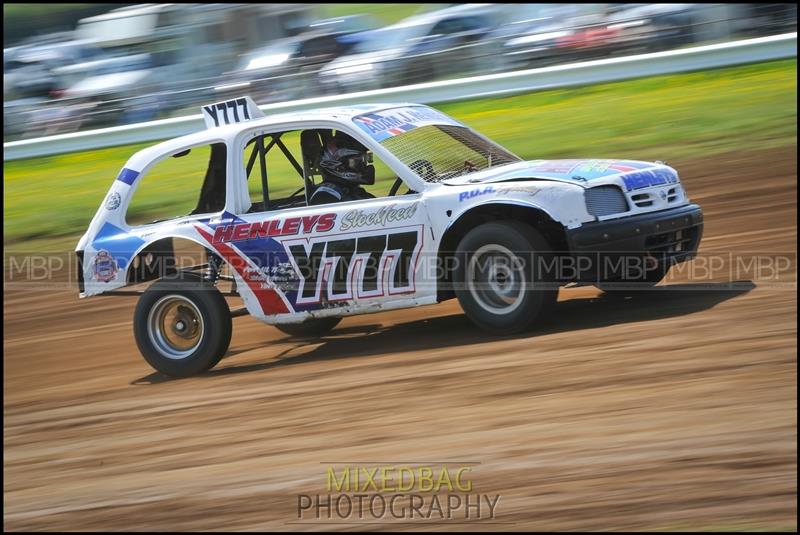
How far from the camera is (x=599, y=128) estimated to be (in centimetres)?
1301

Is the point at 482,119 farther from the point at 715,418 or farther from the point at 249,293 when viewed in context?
the point at 715,418

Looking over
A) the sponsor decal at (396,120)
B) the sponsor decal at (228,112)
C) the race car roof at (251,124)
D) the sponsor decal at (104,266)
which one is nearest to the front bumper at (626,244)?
the sponsor decal at (396,120)

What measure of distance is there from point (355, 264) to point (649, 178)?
1.97 meters

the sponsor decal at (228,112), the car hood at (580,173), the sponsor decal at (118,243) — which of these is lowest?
the sponsor decal at (118,243)

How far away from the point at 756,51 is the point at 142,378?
915 cm

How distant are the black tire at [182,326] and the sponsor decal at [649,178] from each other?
9.48 feet

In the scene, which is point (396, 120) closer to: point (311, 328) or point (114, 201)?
point (311, 328)

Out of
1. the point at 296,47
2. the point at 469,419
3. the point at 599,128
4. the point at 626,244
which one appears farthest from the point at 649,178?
the point at 296,47

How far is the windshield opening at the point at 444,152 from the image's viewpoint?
23.0ft

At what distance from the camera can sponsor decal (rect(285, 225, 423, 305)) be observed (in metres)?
6.86

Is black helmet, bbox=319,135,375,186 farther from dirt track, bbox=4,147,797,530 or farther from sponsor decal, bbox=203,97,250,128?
dirt track, bbox=4,147,797,530

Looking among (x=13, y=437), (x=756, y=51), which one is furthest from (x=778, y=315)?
(x=756, y=51)

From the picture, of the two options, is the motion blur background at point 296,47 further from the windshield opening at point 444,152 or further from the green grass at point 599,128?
the windshield opening at point 444,152

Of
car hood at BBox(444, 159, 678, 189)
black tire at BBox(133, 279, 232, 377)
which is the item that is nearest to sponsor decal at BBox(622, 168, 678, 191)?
car hood at BBox(444, 159, 678, 189)
